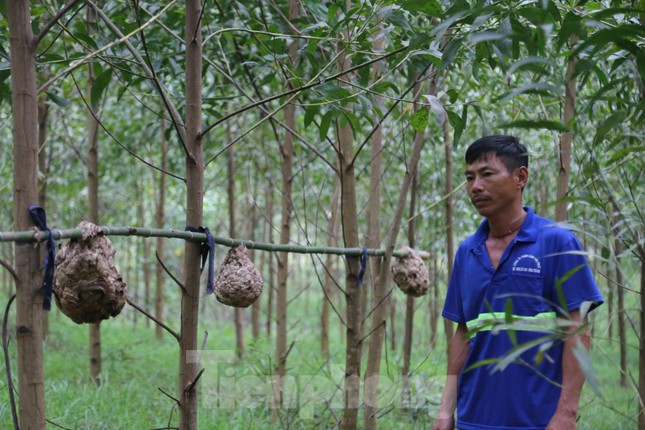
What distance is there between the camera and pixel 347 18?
1927 mm

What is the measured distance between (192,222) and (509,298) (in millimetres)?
883

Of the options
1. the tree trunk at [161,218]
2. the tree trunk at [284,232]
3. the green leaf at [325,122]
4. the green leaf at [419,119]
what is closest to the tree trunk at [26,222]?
Answer: the green leaf at [325,122]

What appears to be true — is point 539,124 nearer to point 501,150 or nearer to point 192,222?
point 501,150

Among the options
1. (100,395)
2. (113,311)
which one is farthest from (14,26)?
(100,395)

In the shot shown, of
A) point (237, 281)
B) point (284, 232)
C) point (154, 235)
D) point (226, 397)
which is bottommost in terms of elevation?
point (226, 397)

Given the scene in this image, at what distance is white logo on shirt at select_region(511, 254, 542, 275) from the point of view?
1954 millimetres

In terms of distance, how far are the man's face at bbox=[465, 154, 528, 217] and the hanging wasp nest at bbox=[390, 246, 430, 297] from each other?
1.66 feet

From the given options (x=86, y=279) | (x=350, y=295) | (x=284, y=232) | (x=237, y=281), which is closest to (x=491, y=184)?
(x=350, y=295)

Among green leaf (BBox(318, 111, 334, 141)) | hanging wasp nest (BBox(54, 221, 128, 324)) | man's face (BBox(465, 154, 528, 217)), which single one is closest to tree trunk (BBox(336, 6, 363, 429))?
green leaf (BBox(318, 111, 334, 141))

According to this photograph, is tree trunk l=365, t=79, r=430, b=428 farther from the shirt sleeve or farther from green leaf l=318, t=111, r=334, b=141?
green leaf l=318, t=111, r=334, b=141

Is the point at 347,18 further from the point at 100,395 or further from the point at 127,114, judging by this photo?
the point at 127,114

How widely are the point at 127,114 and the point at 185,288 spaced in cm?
469

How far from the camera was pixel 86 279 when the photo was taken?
145cm

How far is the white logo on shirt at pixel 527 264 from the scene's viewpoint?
1954mm
